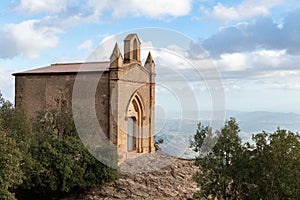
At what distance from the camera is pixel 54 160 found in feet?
79.5

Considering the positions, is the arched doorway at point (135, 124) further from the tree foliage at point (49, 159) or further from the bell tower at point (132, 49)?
the tree foliage at point (49, 159)

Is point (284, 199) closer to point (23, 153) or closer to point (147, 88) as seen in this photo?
point (23, 153)

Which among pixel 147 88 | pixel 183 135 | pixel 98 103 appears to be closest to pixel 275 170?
Result: pixel 183 135

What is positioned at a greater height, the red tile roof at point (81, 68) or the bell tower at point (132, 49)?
the bell tower at point (132, 49)

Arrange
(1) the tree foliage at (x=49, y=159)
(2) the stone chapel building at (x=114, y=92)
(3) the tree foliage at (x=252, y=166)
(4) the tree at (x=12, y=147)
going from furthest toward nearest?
(2) the stone chapel building at (x=114, y=92), (1) the tree foliage at (x=49, y=159), (4) the tree at (x=12, y=147), (3) the tree foliage at (x=252, y=166)

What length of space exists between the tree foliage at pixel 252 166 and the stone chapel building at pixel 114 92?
40.5 ft

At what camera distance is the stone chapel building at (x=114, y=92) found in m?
28.2

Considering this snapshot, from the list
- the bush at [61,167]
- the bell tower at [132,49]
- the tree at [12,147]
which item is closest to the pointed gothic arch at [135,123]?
the bell tower at [132,49]

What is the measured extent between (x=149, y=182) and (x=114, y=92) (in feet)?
24.4

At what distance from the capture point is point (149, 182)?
2730 cm

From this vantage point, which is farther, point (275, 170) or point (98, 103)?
point (98, 103)

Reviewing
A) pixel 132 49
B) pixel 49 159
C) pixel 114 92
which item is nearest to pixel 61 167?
pixel 49 159

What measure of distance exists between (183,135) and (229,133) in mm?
7497

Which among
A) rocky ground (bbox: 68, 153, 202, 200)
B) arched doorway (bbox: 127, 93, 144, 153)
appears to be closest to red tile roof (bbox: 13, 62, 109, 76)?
arched doorway (bbox: 127, 93, 144, 153)
